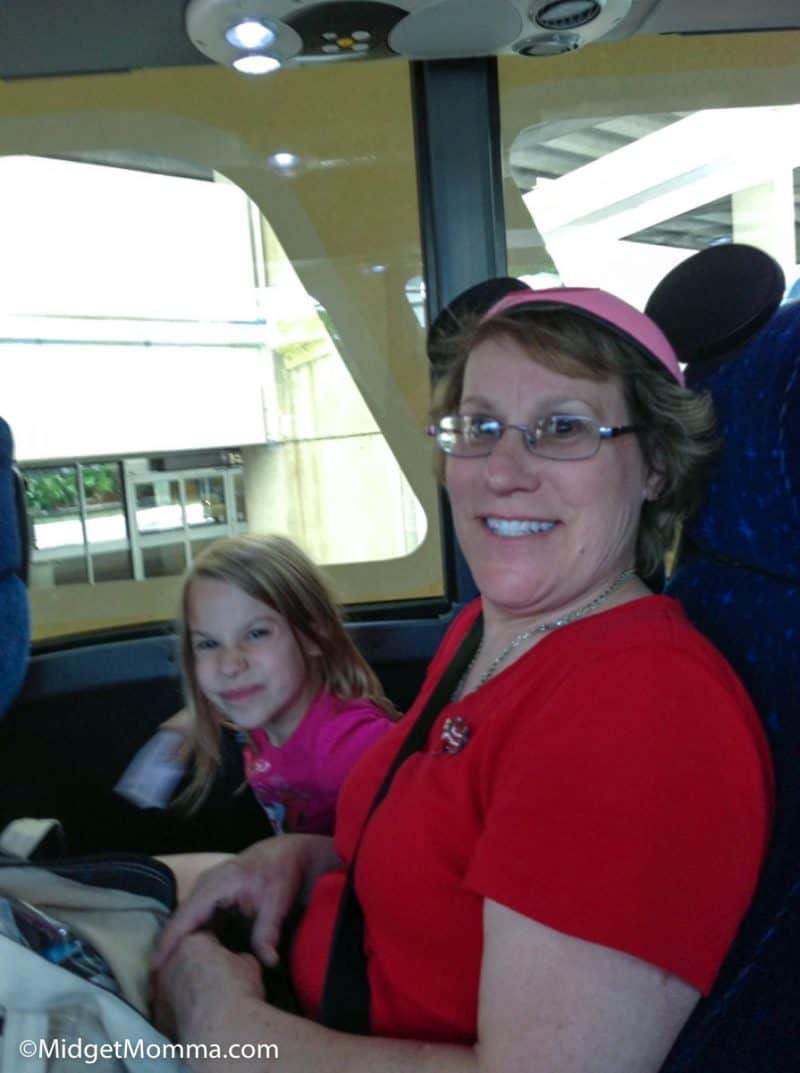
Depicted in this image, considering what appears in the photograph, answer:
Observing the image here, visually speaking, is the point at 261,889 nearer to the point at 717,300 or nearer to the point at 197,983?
the point at 197,983

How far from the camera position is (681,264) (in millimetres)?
1287

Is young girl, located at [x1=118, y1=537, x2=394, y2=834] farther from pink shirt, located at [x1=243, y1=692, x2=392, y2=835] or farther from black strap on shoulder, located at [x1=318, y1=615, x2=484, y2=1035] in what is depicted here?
black strap on shoulder, located at [x1=318, y1=615, x2=484, y2=1035]

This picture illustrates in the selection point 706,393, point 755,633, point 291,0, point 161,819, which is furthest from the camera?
point 161,819

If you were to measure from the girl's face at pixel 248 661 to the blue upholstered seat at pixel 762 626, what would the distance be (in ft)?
3.30

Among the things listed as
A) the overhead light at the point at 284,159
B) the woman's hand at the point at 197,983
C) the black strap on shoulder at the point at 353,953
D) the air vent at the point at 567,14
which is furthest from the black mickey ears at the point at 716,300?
the overhead light at the point at 284,159

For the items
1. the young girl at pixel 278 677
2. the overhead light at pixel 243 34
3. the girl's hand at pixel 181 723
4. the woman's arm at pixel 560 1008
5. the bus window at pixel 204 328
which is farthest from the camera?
the bus window at pixel 204 328

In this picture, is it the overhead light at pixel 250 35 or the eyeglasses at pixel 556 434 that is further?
the overhead light at pixel 250 35

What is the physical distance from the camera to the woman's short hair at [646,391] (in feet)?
3.72

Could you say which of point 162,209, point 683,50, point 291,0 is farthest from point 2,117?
point 683,50

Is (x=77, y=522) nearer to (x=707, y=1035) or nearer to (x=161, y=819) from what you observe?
(x=161, y=819)

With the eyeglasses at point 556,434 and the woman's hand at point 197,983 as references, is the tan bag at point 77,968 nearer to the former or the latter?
the woman's hand at point 197,983

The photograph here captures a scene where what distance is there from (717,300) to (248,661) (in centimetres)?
115

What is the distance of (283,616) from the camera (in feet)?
6.56

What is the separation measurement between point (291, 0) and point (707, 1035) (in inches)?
68.8
